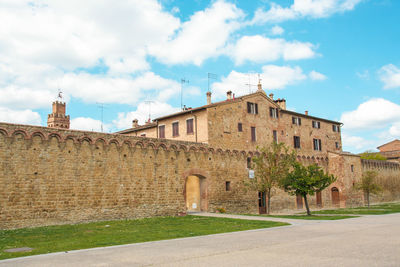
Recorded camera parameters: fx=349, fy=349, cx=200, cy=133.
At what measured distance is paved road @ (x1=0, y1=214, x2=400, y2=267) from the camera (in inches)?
319

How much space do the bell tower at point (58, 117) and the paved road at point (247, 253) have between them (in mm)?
39334

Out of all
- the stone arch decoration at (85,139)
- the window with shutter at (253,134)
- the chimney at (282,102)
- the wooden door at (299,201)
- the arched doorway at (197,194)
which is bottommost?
the wooden door at (299,201)

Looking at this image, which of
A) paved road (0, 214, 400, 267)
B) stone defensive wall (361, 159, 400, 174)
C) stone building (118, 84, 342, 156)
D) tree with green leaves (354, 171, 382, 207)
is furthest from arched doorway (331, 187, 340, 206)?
paved road (0, 214, 400, 267)

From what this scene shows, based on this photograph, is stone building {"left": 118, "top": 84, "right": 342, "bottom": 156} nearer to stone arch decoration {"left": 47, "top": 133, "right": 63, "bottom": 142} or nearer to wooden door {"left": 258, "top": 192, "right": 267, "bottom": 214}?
wooden door {"left": 258, "top": 192, "right": 267, "bottom": 214}

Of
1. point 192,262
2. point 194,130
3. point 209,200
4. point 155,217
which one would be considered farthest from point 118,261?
point 194,130

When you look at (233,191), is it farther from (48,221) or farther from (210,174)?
(48,221)

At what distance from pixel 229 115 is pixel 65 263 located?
2124 cm

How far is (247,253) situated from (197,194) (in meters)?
18.0

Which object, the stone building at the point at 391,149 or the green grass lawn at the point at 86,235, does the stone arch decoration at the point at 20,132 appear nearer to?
the green grass lawn at the point at 86,235

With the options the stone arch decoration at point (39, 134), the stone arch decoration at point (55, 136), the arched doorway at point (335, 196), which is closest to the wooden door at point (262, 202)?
the arched doorway at point (335, 196)

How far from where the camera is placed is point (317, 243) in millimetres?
10766

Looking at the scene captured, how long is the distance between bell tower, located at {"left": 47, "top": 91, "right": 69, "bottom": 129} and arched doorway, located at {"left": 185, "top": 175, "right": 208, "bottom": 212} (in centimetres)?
2572

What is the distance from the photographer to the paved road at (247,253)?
26.6 feet

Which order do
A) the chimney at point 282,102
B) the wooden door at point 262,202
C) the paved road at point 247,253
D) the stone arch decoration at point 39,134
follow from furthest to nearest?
the chimney at point 282,102
the wooden door at point 262,202
the stone arch decoration at point 39,134
the paved road at point 247,253
